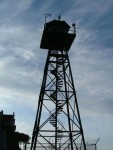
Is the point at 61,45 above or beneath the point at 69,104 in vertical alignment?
above

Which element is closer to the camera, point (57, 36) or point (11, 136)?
point (57, 36)

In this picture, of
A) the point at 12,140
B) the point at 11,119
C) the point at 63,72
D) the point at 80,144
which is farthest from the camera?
the point at 11,119

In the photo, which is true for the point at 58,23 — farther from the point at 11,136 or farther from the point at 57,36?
the point at 11,136

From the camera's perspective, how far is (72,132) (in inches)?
952

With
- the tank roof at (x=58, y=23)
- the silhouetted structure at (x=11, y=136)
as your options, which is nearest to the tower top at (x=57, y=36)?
the tank roof at (x=58, y=23)

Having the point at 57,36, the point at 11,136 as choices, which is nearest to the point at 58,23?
the point at 57,36

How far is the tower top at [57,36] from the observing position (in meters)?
25.5

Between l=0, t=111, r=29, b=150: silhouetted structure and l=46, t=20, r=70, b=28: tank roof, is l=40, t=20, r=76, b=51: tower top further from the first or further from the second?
l=0, t=111, r=29, b=150: silhouetted structure

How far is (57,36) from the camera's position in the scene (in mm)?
25703

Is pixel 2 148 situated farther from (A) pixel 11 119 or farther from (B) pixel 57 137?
(A) pixel 11 119

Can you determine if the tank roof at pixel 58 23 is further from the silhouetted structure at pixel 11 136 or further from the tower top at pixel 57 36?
the silhouetted structure at pixel 11 136

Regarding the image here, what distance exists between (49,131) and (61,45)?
25.9 feet

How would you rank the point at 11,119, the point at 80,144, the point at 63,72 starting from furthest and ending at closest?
the point at 11,119, the point at 63,72, the point at 80,144

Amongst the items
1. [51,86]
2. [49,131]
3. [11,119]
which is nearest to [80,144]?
[49,131]
